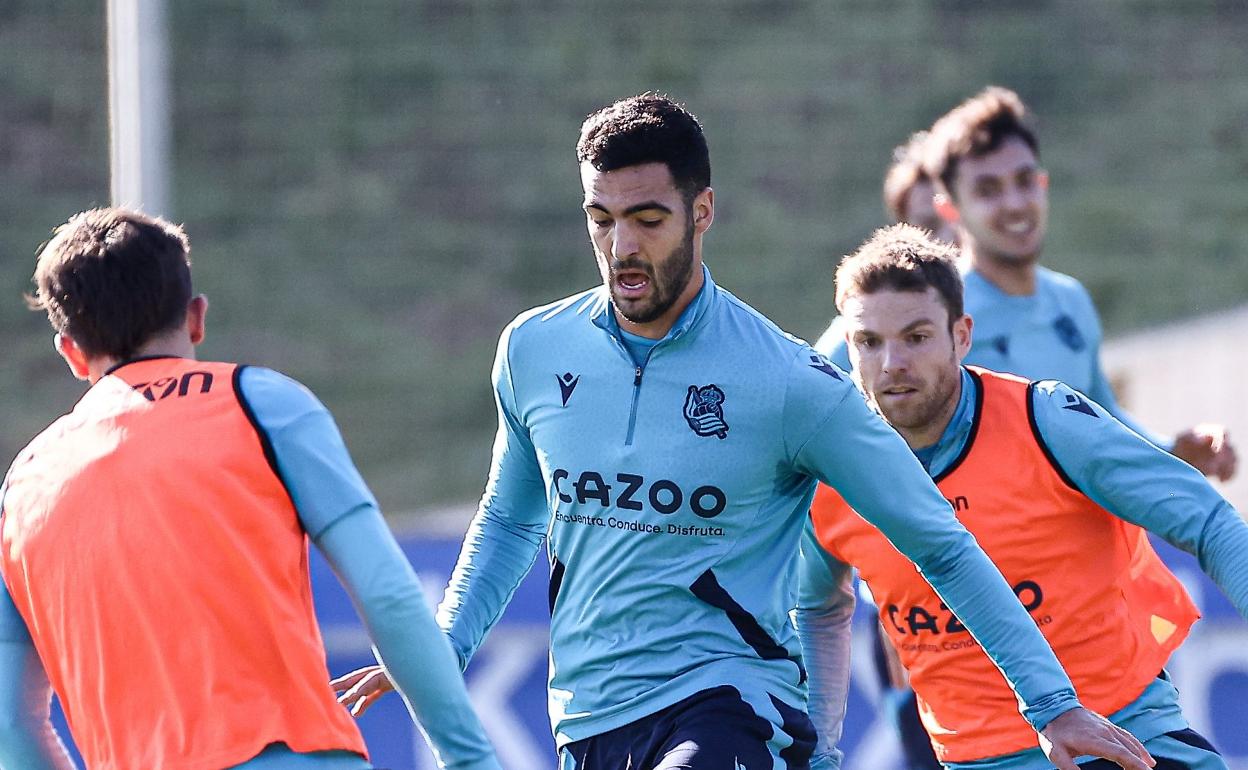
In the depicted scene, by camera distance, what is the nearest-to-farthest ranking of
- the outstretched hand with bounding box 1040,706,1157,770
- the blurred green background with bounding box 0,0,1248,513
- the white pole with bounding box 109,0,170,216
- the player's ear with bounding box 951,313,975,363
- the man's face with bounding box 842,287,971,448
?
the outstretched hand with bounding box 1040,706,1157,770
the man's face with bounding box 842,287,971,448
the player's ear with bounding box 951,313,975,363
the white pole with bounding box 109,0,170,216
the blurred green background with bounding box 0,0,1248,513

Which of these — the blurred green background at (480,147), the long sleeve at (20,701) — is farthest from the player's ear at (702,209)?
the blurred green background at (480,147)

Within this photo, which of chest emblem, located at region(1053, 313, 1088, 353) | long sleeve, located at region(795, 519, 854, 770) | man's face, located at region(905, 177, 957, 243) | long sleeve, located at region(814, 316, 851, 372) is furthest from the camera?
man's face, located at region(905, 177, 957, 243)

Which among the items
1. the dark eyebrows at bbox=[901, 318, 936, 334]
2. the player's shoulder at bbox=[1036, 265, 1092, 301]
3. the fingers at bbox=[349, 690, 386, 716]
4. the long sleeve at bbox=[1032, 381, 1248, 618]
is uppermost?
the dark eyebrows at bbox=[901, 318, 936, 334]

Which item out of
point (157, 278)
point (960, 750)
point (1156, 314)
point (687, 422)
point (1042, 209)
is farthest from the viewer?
point (1156, 314)

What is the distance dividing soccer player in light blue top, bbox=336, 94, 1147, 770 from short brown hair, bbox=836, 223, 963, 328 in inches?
16.3

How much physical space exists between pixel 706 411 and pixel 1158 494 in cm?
90

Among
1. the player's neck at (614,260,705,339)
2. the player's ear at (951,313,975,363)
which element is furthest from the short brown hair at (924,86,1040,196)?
the player's neck at (614,260,705,339)

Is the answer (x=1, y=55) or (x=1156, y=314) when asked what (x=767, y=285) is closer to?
(x=1156, y=314)

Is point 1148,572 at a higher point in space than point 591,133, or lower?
lower

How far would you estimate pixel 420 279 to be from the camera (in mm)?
10867

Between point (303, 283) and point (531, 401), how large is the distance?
732cm

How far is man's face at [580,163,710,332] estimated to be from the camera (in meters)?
3.45

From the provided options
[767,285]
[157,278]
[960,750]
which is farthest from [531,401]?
[767,285]

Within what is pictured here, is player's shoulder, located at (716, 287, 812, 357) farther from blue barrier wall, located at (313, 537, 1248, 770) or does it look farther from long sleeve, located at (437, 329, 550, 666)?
blue barrier wall, located at (313, 537, 1248, 770)
